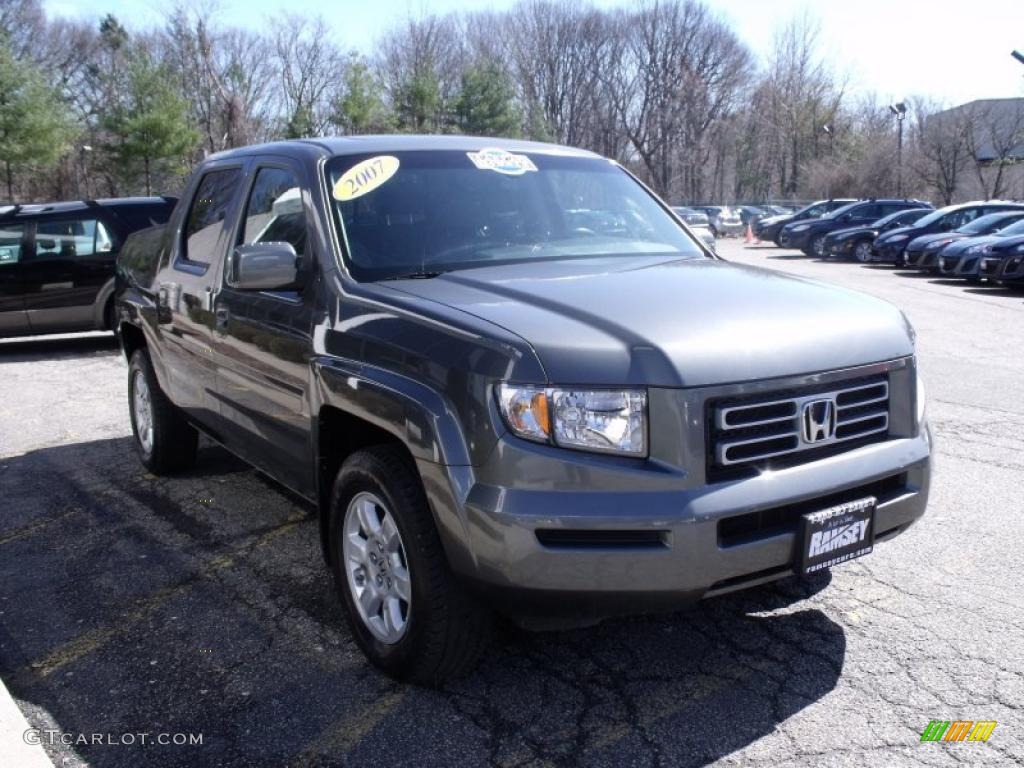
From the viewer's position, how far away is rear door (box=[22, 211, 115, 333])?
11328 mm

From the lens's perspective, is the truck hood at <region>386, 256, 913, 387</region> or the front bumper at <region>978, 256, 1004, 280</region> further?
the front bumper at <region>978, 256, 1004, 280</region>

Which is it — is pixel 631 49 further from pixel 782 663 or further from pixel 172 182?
pixel 782 663

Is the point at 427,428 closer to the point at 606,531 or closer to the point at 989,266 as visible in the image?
the point at 606,531

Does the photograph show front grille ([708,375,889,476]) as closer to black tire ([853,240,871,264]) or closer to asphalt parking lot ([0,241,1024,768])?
asphalt parking lot ([0,241,1024,768])

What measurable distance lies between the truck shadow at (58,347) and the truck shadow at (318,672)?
7335 mm

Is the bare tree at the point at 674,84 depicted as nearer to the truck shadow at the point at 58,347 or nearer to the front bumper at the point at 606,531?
the truck shadow at the point at 58,347

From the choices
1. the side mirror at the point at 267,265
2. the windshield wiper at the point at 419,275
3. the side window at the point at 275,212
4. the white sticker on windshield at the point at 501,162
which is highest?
the white sticker on windshield at the point at 501,162

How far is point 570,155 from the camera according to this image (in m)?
4.64

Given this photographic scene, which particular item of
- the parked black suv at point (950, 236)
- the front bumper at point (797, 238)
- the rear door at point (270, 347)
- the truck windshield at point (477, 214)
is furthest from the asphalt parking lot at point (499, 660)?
the front bumper at point (797, 238)

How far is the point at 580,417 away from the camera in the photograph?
8.95 ft

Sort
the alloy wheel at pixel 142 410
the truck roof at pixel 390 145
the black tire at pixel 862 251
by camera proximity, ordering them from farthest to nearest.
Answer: the black tire at pixel 862 251, the alloy wheel at pixel 142 410, the truck roof at pixel 390 145

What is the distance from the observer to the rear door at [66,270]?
37.2ft

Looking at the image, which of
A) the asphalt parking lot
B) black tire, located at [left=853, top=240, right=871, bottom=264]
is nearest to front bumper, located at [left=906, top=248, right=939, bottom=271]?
black tire, located at [left=853, top=240, right=871, bottom=264]

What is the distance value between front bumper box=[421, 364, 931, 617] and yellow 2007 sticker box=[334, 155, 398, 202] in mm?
1638
